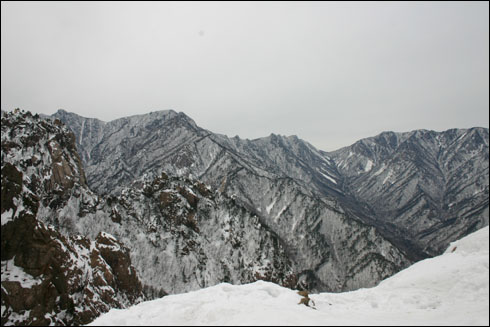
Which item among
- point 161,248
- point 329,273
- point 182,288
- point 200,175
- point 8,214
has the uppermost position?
point 200,175

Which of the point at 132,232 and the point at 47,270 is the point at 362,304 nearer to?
the point at 47,270

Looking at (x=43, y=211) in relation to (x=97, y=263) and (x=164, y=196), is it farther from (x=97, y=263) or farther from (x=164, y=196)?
(x=97, y=263)

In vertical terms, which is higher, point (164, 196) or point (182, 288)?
point (164, 196)

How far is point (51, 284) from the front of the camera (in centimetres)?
2575

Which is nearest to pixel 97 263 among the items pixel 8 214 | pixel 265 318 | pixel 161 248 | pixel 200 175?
pixel 8 214

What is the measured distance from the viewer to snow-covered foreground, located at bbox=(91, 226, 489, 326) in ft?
38.6

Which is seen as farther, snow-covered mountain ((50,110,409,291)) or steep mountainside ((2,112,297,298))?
snow-covered mountain ((50,110,409,291))

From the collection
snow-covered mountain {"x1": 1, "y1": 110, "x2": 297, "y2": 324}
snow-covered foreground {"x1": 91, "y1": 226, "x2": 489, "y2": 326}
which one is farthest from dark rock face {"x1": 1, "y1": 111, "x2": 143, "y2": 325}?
snow-covered foreground {"x1": 91, "y1": 226, "x2": 489, "y2": 326}

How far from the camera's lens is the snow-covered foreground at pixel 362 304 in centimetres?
1177

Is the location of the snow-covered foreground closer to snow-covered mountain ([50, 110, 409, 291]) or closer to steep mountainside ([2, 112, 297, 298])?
steep mountainside ([2, 112, 297, 298])

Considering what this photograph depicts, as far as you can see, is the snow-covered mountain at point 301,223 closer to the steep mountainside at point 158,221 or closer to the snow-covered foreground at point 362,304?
the steep mountainside at point 158,221

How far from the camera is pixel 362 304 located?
16250 mm

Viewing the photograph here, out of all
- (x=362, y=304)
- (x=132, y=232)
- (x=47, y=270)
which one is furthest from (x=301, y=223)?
(x=362, y=304)

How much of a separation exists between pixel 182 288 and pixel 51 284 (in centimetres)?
4809
